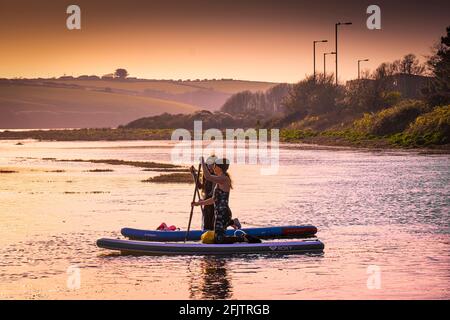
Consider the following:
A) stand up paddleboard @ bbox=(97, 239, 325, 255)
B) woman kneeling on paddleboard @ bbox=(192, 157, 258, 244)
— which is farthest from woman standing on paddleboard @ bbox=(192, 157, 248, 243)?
stand up paddleboard @ bbox=(97, 239, 325, 255)

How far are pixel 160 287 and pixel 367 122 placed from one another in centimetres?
8572

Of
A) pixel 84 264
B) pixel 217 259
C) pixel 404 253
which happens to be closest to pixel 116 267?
pixel 84 264

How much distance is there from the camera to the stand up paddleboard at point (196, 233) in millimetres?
23750

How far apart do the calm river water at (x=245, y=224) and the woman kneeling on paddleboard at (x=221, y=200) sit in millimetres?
723

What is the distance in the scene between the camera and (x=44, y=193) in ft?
133

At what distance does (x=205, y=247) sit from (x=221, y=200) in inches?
41.1

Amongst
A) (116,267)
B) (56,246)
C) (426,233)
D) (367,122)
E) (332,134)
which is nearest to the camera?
(116,267)

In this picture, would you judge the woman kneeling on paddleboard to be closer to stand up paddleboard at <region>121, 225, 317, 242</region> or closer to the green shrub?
stand up paddleboard at <region>121, 225, 317, 242</region>

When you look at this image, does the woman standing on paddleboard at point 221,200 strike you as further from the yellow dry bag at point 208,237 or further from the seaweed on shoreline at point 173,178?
the seaweed on shoreline at point 173,178

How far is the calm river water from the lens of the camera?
60.3ft

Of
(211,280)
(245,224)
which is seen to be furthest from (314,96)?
(211,280)

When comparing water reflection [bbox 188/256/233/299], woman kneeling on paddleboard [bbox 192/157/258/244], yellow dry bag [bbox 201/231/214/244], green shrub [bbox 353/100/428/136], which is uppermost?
green shrub [bbox 353/100/428/136]
